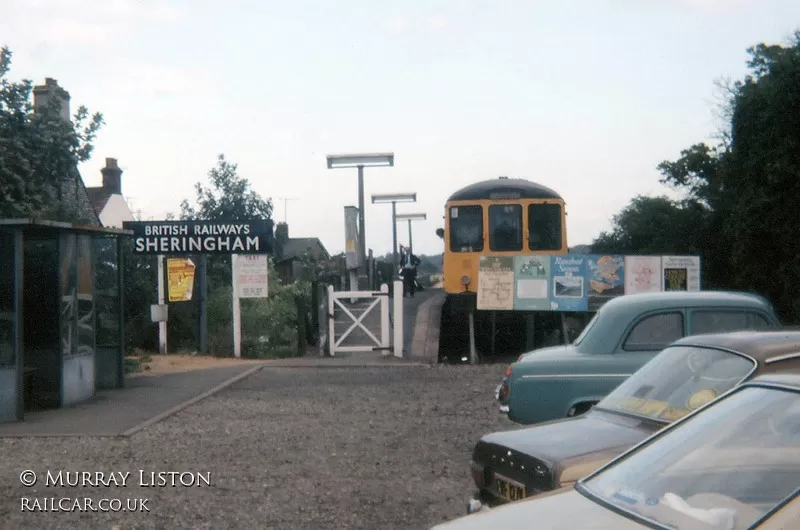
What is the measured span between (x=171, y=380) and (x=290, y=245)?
70.8m

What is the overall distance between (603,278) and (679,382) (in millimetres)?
13526

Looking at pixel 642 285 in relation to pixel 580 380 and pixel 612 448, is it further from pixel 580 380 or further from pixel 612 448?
pixel 612 448

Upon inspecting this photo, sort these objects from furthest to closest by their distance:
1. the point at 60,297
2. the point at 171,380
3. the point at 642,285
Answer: the point at 642,285 < the point at 171,380 < the point at 60,297

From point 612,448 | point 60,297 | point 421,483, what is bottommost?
point 421,483

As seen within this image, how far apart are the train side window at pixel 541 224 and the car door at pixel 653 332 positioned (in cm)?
1309

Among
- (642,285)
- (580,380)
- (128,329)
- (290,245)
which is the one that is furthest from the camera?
(290,245)

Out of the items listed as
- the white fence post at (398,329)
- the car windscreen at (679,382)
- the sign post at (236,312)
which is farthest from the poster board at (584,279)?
the car windscreen at (679,382)

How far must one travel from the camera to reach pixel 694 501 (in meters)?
3.46

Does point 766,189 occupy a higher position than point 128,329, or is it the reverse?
point 766,189

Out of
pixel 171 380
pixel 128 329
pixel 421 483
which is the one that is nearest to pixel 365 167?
pixel 128 329

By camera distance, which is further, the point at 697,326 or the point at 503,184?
the point at 503,184

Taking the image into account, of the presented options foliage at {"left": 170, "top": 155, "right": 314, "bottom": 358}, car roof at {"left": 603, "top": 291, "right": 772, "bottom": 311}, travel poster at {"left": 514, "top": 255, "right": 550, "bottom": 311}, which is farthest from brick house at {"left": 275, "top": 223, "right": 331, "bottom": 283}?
car roof at {"left": 603, "top": 291, "right": 772, "bottom": 311}

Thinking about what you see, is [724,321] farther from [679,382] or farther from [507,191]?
[507,191]

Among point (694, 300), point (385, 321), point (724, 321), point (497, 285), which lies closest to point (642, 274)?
point (497, 285)
